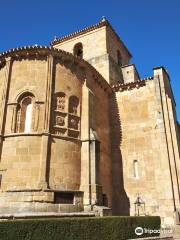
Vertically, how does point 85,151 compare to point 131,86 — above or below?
below

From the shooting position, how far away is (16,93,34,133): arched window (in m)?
13.2

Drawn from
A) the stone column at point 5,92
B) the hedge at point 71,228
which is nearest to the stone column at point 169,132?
the hedge at point 71,228

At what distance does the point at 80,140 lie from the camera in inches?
545

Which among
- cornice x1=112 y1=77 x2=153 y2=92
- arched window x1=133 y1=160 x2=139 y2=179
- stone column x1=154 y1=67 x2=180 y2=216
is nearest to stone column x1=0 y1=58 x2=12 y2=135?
cornice x1=112 y1=77 x2=153 y2=92

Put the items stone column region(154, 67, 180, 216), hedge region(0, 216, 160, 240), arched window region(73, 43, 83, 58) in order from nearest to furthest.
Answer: hedge region(0, 216, 160, 240) < stone column region(154, 67, 180, 216) < arched window region(73, 43, 83, 58)

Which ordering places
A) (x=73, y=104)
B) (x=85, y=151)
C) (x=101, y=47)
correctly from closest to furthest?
1. (x=85, y=151)
2. (x=73, y=104)
3. (x=101, y=47)

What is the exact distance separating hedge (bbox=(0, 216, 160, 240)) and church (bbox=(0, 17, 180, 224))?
181 cm

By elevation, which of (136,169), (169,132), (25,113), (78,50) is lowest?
(136,169)

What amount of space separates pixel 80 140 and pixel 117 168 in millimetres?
4227

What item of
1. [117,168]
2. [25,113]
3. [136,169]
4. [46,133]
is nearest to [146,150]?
[136,169]

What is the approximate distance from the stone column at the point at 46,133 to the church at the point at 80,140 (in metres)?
0.05

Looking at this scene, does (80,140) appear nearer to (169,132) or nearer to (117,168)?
(117,168)

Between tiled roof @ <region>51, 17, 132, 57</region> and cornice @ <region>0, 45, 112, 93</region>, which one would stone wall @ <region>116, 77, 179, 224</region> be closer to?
cornice @ <region>0, 45, 112, 93</region>

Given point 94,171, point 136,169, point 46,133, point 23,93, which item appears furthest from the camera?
point 136,169
